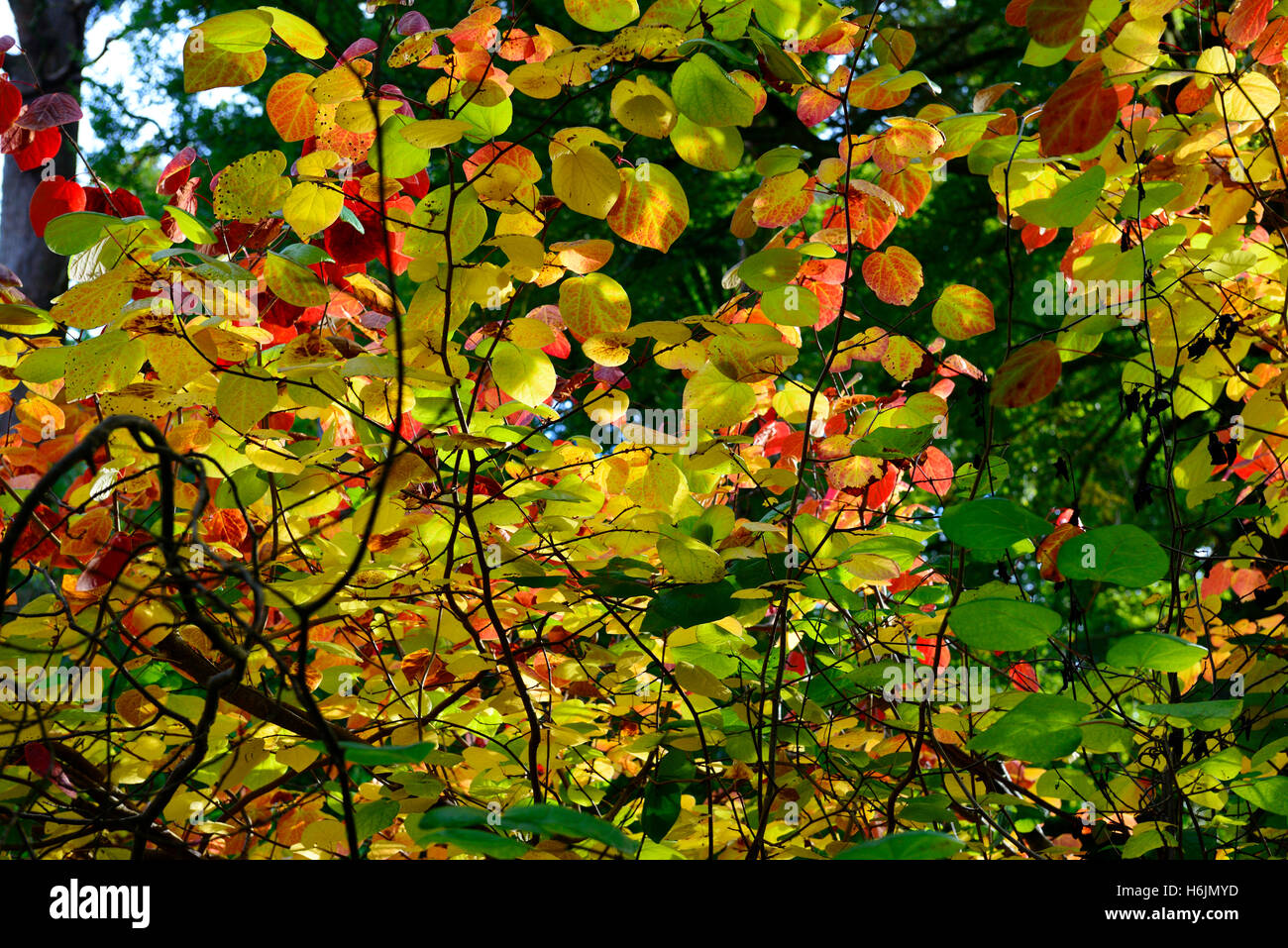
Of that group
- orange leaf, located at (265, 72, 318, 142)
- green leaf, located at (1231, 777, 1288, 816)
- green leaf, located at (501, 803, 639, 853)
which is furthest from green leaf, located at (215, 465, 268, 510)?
green leaf, located at (1231, 777, 1288, 816)

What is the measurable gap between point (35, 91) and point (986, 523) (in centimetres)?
570

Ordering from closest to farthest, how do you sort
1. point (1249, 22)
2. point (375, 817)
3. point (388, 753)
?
point (388, 753) < point (375, 817) < point (1249, 22)

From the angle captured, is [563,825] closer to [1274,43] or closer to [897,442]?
[897,442]

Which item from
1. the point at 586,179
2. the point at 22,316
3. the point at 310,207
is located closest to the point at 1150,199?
the point at 586,179

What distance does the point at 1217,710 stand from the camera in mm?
778

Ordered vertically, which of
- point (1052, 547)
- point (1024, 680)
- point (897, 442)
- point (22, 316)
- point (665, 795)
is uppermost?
point (22, 316)

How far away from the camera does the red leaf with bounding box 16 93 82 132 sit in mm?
1514

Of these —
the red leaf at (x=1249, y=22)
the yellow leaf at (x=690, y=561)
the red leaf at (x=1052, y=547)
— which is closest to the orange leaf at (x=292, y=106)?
the yellow leaf at (x=690, y=561)

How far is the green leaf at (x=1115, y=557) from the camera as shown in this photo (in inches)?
32.4

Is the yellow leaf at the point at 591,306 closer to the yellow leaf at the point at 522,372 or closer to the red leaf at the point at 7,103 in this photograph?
the yellow leaf at the point at 522,372

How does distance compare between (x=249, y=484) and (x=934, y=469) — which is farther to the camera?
(x=934, y=469)

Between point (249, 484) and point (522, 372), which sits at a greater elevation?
point (522, 372)

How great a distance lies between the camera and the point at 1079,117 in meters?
1.06

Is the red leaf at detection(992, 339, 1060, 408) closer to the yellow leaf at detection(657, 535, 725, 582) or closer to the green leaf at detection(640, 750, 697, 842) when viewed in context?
the yellow leaf at detection(657, 535, 725, 582)
